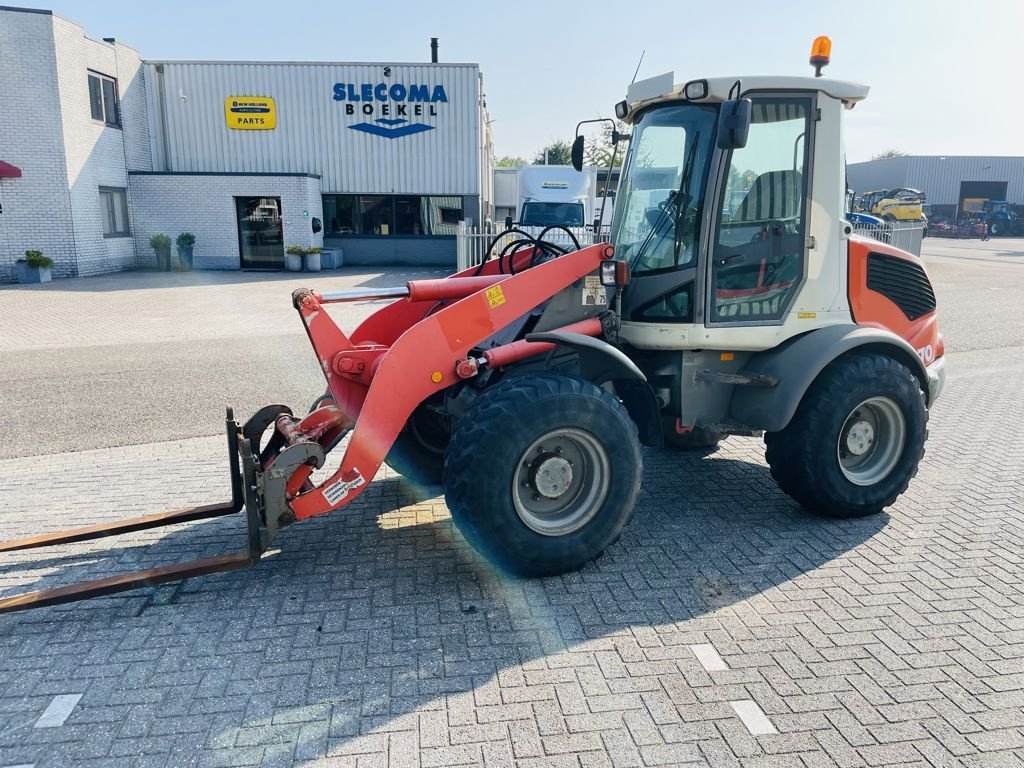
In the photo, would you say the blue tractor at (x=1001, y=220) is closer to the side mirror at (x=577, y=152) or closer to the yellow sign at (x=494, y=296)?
the side mirror at (x=577, y=152)

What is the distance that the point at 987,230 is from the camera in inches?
1841

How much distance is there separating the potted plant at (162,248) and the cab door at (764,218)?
21.7 meters

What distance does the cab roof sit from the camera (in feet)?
14.9

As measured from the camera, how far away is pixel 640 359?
5.18m

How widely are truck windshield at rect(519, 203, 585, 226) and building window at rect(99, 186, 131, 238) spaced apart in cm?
1213

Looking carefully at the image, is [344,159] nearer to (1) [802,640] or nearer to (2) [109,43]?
(2) [109,43]

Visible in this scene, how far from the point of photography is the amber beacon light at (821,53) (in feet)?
16.3

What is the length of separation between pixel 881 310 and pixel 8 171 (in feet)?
68.5

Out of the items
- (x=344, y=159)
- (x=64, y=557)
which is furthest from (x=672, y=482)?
(x=344, y=159)

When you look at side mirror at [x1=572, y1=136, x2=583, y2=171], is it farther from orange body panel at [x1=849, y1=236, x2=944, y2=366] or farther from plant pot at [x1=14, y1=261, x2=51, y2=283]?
plant pot at [x1=14, y1=261, x2=51, y2=283]

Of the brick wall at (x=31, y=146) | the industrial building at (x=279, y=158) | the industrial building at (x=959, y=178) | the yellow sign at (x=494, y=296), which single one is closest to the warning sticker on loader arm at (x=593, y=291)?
the yellow sign at (x=494, y=296)

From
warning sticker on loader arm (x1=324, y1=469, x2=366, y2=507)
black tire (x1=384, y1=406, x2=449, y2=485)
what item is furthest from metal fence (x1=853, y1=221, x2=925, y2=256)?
warning sticker on loader arm (x1=324, y1=469, x2=366, y2=507)

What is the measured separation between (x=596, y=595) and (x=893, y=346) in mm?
2702

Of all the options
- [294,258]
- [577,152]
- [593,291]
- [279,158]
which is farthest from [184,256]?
[593,291]
